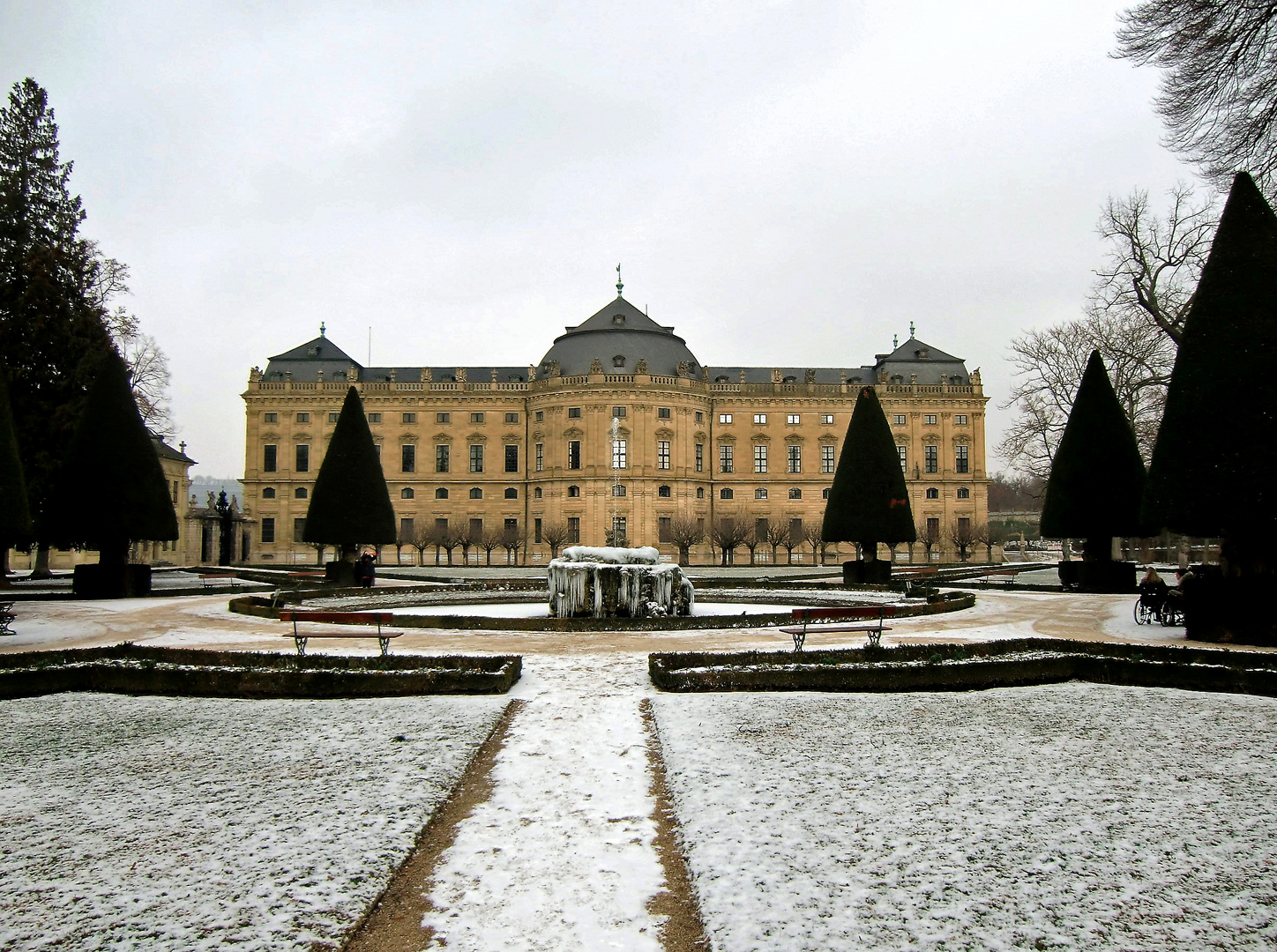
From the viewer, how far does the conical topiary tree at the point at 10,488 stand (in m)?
14.0

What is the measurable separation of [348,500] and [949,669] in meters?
16.5

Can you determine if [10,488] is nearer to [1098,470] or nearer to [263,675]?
[263,675]

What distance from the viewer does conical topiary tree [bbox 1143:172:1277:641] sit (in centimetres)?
1066

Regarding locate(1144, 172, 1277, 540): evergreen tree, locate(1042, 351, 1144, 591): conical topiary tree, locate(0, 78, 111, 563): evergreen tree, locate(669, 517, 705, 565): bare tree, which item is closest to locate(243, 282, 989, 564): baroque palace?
locate(669, 517, 705, 565): bare tree

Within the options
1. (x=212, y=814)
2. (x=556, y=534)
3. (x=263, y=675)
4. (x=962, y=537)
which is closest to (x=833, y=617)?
(x=263, y=675)

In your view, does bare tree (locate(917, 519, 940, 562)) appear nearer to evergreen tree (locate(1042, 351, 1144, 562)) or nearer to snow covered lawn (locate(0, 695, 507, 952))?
evergreen tree (locate(1042, 351, 1144, 562))

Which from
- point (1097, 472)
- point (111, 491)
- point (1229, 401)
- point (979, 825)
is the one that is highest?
point (1229, 401)

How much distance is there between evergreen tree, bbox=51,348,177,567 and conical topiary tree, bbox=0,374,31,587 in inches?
108

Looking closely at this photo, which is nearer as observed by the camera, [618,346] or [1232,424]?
[1232,424]

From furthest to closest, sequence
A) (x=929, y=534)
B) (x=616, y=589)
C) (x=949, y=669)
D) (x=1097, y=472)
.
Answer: (x=929, y=534), (x=1097, y=472), (x=616, y=589), (x=949, y=669)

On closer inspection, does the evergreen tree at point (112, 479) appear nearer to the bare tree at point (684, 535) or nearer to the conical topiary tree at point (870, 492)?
the conical topiary tree at point (870, 492)

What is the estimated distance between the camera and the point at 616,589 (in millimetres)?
13602

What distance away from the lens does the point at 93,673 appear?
8219mm

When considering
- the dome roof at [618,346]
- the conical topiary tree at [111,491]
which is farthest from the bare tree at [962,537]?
the conical topiary tree at [111,491]
